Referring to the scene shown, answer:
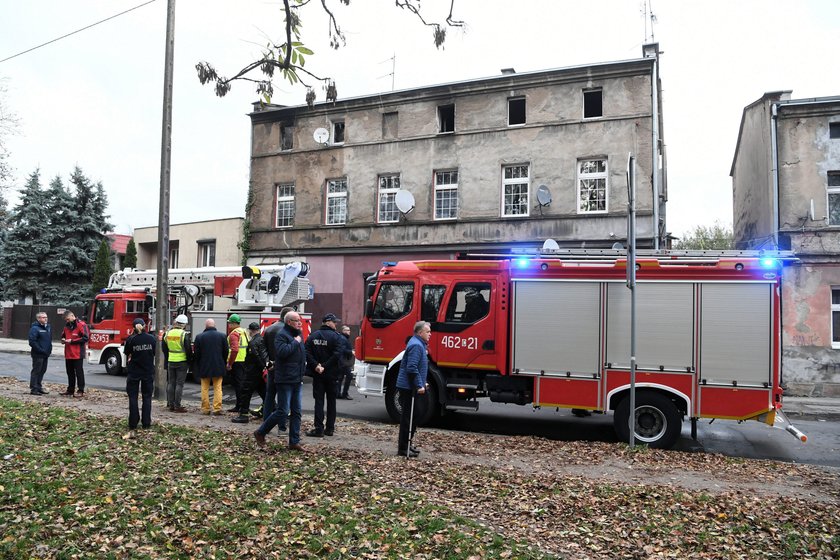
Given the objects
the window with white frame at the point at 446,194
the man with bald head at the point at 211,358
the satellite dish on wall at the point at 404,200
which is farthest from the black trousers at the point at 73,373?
the window with white frame at the point at 446,194

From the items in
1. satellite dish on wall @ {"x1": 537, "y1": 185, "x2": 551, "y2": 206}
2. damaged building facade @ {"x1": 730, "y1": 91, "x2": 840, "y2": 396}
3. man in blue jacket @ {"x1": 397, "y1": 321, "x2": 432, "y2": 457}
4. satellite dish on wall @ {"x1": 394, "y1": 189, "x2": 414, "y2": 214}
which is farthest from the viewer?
satellite dish on wall @ {"x1": 394, "y1": 189, "x2": 414, "y2": 214}

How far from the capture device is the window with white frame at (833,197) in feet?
60.6

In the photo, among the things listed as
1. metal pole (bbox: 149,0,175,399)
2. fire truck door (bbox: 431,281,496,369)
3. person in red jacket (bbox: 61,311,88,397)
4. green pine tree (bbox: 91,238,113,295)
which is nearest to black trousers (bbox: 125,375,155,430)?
metal pole (bbox: 149,0,175,399)

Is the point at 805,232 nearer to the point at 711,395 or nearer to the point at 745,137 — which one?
the point at 745,137

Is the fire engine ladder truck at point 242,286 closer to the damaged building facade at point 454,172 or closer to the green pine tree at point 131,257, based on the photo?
the damaged building facade at point 454,172

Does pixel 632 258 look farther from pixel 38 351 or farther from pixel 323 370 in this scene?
pixel 38 351

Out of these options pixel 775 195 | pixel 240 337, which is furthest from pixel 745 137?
pixel 240 337

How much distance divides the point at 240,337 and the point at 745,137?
20.9m

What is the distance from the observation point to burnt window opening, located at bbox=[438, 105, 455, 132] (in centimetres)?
2395

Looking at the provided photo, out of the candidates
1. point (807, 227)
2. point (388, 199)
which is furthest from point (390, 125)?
point (807, 227)

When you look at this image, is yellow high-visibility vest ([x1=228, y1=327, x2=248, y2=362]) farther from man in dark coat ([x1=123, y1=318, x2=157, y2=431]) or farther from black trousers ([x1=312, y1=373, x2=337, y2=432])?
black trousers ([x1=312, y1=373, x2=337, y2=432])

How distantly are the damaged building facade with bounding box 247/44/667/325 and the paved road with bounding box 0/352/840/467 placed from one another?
777cm

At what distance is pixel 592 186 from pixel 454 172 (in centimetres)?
511

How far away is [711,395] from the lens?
957 centimetres
